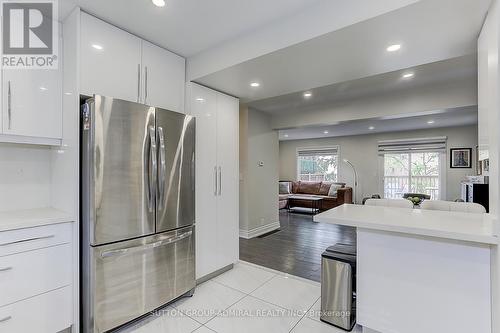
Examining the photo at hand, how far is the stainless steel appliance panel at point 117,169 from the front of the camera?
5.69 feet

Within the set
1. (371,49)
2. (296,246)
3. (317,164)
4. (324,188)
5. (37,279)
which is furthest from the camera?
(317,164)

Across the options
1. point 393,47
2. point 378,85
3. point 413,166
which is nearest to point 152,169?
point 393,47

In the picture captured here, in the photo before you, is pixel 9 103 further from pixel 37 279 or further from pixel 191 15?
pixel 191 15

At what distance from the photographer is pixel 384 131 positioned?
24.5 ft

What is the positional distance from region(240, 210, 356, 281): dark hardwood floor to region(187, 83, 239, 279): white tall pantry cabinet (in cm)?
63

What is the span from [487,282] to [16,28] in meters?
3.74

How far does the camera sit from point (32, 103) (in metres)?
A: 1.84

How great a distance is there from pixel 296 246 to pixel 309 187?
4.42 metres

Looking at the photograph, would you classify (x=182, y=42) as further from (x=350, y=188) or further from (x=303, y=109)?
(x=350, y=188)

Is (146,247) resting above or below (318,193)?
above

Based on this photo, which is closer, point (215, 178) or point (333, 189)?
point (215, 178)

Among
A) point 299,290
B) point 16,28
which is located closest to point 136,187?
point 16,28

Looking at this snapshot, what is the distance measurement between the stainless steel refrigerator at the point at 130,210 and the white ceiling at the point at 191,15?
0.72m

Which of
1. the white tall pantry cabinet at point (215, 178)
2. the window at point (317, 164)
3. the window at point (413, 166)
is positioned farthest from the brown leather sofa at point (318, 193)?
the white tall pantry cabinet at point (215, 178)
